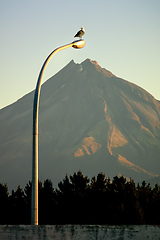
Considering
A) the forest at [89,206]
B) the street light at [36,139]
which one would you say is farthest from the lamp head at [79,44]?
the forest at [89,206]

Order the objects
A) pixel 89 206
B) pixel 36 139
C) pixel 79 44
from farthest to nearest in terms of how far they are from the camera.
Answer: pixel 89 206, pixel 79 44, pixel 36 139

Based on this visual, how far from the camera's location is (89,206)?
4034 cm

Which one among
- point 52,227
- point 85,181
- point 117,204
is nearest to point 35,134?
point 52,227

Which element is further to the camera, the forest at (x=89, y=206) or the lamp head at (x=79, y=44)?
the forest at (x=89, y=206)

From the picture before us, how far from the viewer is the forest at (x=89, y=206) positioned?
3804 cm

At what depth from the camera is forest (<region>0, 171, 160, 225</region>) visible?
38.0m

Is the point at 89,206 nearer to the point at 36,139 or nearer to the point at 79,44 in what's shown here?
the point at 79,44

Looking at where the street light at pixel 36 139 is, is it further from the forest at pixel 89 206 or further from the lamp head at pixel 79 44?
the forest at pixel 89 206

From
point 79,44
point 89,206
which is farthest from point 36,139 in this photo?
point 89,206

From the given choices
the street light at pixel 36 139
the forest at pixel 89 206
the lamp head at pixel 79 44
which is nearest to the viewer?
the street light at pixel 36 139

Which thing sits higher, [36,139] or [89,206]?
[89,206]

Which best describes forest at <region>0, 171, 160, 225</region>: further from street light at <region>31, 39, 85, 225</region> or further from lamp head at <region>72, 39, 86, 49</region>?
street light at <region>31, 39, 85, 225</region>

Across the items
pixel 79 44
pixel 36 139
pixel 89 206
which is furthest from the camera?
pixel 89 206

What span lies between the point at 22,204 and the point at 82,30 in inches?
1152
